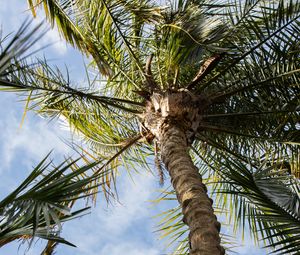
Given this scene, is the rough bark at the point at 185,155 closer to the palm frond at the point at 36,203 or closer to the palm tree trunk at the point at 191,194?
the palm tree trunk at the point at 191,194

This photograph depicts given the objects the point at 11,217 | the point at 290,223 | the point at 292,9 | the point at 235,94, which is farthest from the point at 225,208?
the point at 11,217

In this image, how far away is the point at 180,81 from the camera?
7.68 m

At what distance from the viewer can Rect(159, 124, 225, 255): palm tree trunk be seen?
13.5 ft

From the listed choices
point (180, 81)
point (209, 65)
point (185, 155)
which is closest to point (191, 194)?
point (185, 155)

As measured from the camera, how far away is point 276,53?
21.9 ft

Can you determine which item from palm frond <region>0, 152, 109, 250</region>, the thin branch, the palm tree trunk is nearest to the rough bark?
the palm tree trunk

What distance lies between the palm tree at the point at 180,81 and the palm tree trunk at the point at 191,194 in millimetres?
28

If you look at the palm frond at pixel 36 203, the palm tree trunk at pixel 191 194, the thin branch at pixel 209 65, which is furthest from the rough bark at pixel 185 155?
the palm frond at pixel 36 203

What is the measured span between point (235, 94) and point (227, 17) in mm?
1027

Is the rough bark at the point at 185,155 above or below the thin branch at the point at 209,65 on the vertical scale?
→ below

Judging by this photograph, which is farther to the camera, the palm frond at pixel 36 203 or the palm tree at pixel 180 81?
the palm tree at pixel 180 81

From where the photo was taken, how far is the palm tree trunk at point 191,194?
412 cm

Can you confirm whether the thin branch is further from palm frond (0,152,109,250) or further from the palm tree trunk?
palm frond (0,152,109,250)

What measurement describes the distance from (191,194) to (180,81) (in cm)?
312
